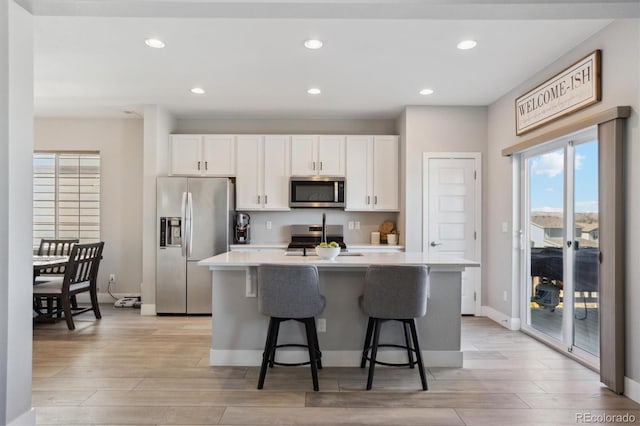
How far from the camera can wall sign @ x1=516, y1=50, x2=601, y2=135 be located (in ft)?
9.96

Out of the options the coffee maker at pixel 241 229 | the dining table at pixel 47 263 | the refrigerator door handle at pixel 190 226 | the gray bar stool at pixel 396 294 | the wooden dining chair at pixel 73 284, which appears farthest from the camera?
the coffee maker at pixel 241 229

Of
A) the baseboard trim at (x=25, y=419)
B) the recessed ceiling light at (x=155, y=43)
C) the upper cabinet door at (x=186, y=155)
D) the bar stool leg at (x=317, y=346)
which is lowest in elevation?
the baseboard trim at (x=25, y=419)

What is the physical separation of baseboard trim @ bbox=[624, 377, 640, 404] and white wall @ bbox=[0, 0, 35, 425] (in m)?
3.68

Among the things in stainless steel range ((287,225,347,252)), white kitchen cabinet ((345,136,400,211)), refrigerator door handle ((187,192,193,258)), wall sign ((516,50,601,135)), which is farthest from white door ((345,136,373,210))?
refrigerator door handle ((187,192,193,258))

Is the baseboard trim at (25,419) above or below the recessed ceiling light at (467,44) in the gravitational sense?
below

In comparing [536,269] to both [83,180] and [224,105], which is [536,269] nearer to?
[224,105]

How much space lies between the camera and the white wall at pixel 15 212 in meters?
2.03

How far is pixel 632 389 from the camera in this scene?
8.67 ft

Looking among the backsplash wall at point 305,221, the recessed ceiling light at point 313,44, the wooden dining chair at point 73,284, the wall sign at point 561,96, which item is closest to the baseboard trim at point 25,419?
the wooden dining chair at point 73,284

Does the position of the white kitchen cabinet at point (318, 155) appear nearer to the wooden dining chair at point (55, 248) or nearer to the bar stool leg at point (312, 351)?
the bar stool leg at point (312, 351)

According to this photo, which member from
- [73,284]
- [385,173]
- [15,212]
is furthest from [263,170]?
[15,212]

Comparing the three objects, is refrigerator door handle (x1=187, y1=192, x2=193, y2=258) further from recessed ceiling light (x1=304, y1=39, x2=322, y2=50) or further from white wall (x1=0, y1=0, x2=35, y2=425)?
white wall (x1=0, y1=0, x2=35, y2=425)

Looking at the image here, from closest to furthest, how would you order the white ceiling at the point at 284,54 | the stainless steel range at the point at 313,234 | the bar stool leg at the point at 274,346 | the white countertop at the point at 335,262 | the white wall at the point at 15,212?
the white wall at the point at 15,212 → the white ceiling at the point at 284,54 → the bar stool leg at the point at 274,346 → the white countertop at the point at 335,262 → the stainless steel range at the point at 313,234

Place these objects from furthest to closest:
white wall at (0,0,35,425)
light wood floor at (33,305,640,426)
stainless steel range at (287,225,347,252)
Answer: stainless steel range at (287,225,347,252), light wood floor at (33,305,640,426), white wall at (0,0,35,425)
